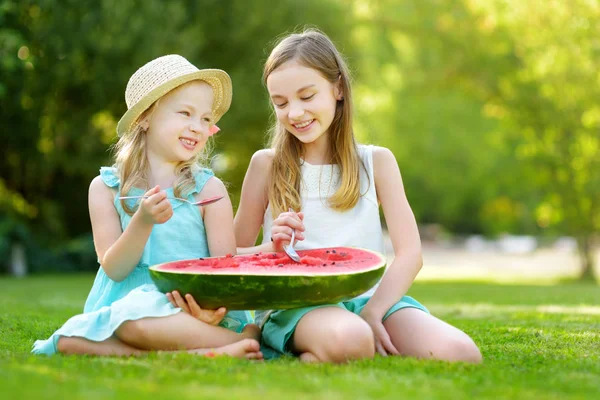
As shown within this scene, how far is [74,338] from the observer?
4023 millimetres

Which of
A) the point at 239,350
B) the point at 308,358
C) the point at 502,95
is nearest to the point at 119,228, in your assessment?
the point at 239,350

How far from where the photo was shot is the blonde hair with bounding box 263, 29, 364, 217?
15.5ft

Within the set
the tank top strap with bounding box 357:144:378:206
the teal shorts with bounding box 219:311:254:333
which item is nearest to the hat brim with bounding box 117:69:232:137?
the tank top strap with bounding box 357:144:378:206

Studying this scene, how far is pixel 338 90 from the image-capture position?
194 inches

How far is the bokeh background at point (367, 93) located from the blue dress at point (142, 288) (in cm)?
763

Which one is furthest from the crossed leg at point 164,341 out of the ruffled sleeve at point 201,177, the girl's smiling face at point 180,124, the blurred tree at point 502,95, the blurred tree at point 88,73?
the blurred tree at point 502,95

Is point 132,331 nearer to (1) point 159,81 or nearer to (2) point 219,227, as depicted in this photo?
(2) point 219,227

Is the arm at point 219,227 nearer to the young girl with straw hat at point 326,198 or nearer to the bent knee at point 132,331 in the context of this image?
the young girl with straw hat at point 326,198

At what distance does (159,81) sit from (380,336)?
1855 millimetres

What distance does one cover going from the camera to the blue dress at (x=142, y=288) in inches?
158

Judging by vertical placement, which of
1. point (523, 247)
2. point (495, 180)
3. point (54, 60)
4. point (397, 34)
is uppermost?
point (397, 34)

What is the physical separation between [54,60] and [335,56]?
1268cm

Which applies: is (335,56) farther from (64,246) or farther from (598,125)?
(598,125)

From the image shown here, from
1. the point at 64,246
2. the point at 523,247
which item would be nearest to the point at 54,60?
the point at 64,246
